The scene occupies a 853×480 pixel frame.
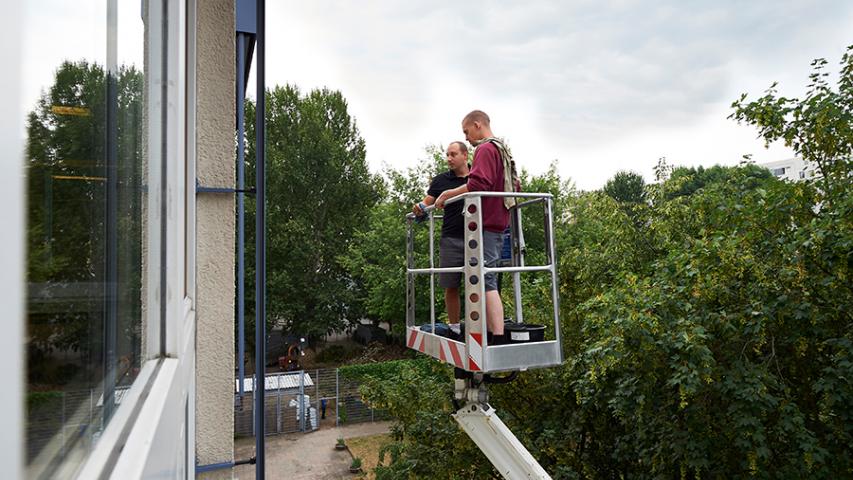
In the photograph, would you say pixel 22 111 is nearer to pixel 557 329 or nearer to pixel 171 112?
pixel 171 112

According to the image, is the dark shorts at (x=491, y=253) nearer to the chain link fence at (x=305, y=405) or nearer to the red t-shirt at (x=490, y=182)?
the red t-shirt at (x=490, y=182)

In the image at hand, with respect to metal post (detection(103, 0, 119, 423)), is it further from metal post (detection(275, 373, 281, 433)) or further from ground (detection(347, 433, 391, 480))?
metal post (detection(275, 373, 281, 433))

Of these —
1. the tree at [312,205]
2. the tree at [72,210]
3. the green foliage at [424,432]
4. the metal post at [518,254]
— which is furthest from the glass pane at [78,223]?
the tree at [312,205]

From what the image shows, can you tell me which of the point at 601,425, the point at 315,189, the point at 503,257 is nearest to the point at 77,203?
the point at 503,257

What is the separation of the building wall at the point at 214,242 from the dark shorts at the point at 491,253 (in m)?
1.48

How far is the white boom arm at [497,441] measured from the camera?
3.55m

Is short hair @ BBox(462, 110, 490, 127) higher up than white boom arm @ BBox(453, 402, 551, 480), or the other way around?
short hair @ BBox(462, 110, 490, 127)

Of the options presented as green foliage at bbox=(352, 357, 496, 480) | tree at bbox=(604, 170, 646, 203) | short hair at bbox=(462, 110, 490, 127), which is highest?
tree at bbox=(604, 170, 646, 203)

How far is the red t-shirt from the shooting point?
3.44 meters

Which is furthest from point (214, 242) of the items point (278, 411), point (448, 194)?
point (278, 411)

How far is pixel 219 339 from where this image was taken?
3154mm

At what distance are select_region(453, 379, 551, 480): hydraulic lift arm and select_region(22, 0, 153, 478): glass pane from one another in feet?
9.99

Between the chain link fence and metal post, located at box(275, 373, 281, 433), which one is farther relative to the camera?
the chain link fence

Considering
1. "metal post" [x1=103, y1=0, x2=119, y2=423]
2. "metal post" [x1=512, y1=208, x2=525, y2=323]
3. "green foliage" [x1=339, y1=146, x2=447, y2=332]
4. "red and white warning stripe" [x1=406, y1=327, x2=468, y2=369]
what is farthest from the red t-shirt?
"green foliage" [x1=339, y1=146, x2=447, y2=332]
